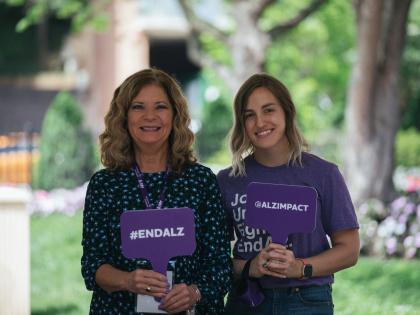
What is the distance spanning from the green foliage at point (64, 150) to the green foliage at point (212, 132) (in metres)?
A: 7.16

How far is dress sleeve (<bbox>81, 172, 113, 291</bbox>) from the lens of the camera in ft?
9.84

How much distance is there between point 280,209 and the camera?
3.02 meters

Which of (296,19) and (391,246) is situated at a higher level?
(296,19)

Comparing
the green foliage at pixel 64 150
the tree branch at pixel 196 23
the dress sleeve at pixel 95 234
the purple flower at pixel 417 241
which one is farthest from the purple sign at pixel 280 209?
the green foliage at pixel 64 150

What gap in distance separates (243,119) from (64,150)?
11506 millimetres

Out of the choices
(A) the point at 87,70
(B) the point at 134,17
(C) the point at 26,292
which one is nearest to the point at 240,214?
(C) the point at 26,292

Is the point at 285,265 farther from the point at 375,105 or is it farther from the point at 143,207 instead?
the point at 375,105

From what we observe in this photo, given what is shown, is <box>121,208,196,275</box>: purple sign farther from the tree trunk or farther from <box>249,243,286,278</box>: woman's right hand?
the tree trunk

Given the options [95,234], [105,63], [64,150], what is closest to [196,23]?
[64,150]

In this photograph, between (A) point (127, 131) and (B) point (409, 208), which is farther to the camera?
(B) point (409, 208)

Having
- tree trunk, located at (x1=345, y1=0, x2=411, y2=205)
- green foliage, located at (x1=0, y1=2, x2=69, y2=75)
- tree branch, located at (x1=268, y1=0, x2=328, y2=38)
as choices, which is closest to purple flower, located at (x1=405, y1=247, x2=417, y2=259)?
tree trunk, located at (x1=345, y1=0, x2=411, y2=205)

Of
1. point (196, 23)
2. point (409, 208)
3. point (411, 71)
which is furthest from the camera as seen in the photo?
point (411, 71)

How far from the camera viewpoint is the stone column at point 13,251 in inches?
202

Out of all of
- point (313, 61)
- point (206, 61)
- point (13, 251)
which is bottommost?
point (13, 251)
